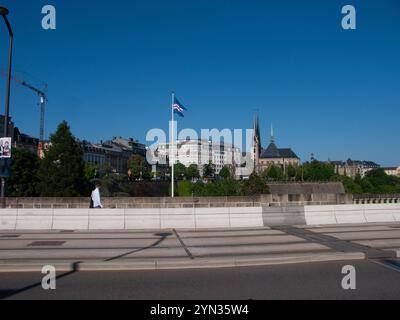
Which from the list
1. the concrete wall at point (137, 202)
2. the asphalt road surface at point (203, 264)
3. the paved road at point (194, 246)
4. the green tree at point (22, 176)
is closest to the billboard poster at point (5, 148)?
the paved road at point (194, 246)

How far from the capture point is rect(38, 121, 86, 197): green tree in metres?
43.6

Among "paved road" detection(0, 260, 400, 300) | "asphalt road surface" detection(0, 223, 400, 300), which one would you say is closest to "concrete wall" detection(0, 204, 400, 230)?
"asphalt road surface" detection(0, 223, 400, 300)

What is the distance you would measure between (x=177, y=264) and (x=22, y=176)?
43.0 m

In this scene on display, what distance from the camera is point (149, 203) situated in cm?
2498

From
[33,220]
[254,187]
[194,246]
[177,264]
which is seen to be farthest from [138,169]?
[177,264]

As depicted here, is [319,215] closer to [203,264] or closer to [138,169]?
[203,264]

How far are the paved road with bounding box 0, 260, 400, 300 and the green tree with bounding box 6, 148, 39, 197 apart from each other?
40.7 metres

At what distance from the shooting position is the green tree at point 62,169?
143 ft

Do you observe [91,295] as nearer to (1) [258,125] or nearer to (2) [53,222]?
(2) [53,222]

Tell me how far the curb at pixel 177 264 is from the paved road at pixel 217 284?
1.23ft

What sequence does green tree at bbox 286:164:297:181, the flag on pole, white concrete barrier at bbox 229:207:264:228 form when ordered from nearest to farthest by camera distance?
white concrete barrier at bbox 229:207:264:228, the flag on pole, green tree at bbox 286:164:297:181

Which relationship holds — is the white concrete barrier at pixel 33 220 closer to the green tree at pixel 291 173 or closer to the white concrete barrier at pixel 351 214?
the white concrete barrier at pixel 351 214

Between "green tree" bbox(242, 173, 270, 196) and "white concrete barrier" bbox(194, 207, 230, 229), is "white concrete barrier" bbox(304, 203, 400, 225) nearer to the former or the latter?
"white concrete barrier" bbox(194, 207, 230, 229)

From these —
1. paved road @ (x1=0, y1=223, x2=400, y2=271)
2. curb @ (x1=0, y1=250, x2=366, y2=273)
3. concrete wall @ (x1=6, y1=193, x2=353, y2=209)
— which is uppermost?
concrete wall @ (x1=6, y1=193, x2=353, y2=209)
